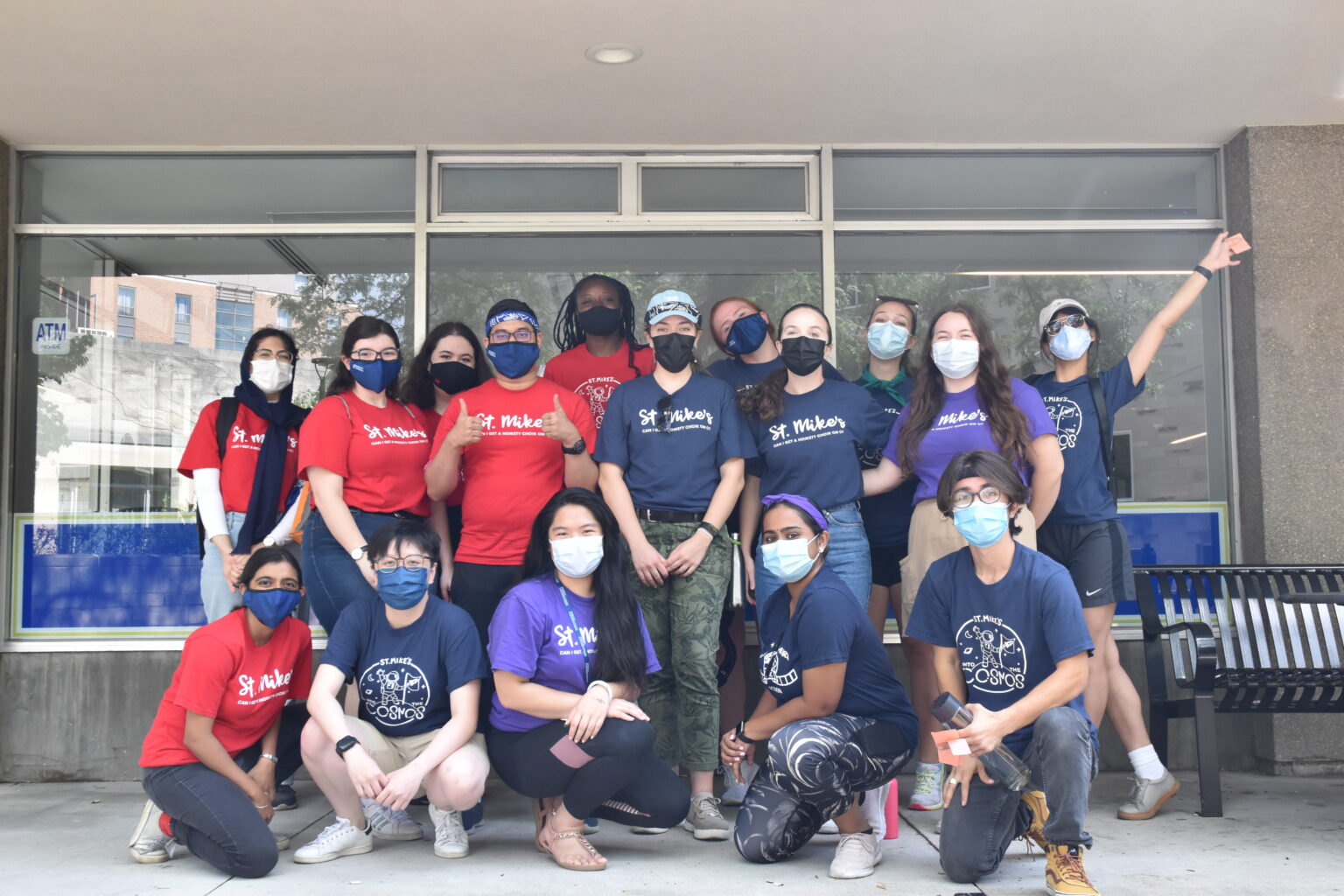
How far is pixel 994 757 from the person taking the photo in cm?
353

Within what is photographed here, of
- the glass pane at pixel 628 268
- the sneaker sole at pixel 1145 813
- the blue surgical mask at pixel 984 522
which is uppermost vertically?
the glass pane at pixel 628 268

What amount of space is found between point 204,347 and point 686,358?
2729 millimetres

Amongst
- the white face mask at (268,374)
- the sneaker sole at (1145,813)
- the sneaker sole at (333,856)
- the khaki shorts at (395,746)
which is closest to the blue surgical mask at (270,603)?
the khaki shorts at (395,746)

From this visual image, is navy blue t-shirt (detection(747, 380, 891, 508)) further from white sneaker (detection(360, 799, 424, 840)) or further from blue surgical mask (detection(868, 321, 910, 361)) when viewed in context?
white sneaker (detection(360, 799, 424, 840))

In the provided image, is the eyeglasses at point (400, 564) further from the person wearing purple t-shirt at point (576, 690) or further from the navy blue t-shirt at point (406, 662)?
the person wearing purple t-shirt at point (576, 690)

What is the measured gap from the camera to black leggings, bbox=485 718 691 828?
385cm

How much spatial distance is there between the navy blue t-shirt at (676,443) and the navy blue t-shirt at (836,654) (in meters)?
0.62

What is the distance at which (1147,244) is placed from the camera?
6.04m

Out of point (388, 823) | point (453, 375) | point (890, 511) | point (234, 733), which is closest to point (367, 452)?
point (453, 375)

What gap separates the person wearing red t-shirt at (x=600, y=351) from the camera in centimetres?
502

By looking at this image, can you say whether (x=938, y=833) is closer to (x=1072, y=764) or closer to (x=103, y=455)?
(x=1072, y=764)

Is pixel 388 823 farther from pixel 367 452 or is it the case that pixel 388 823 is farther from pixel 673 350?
pixel 673 350

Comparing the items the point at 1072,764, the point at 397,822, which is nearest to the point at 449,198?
the point at 397,822

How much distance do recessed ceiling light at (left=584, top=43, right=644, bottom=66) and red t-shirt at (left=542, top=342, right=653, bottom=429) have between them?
3.86 ft
